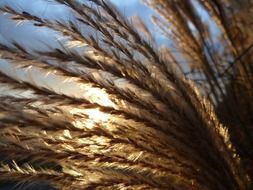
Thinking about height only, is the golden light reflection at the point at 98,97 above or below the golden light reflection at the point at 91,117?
above

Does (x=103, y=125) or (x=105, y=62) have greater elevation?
(x=105, y=62)

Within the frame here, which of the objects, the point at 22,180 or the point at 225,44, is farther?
the point at 225,44

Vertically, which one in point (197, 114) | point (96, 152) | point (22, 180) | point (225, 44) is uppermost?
point (225, 44)

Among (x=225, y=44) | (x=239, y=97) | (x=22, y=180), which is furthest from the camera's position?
(x=225, y=44)

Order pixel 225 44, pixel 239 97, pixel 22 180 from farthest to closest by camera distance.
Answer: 1. pixel 225 44
2. pixel 239 97
3. pixel 22 180

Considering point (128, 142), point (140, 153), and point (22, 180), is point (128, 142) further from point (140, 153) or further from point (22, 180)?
point (22, 180)

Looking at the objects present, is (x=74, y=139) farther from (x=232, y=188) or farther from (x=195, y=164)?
(x=232, y=188)

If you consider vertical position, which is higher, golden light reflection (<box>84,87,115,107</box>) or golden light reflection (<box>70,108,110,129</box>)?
golden light reflection (<box>84,87,115,107</box>)

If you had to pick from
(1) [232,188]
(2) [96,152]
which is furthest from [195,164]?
(2) [96,152]

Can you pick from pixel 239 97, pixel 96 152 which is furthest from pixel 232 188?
pixel 239 97
